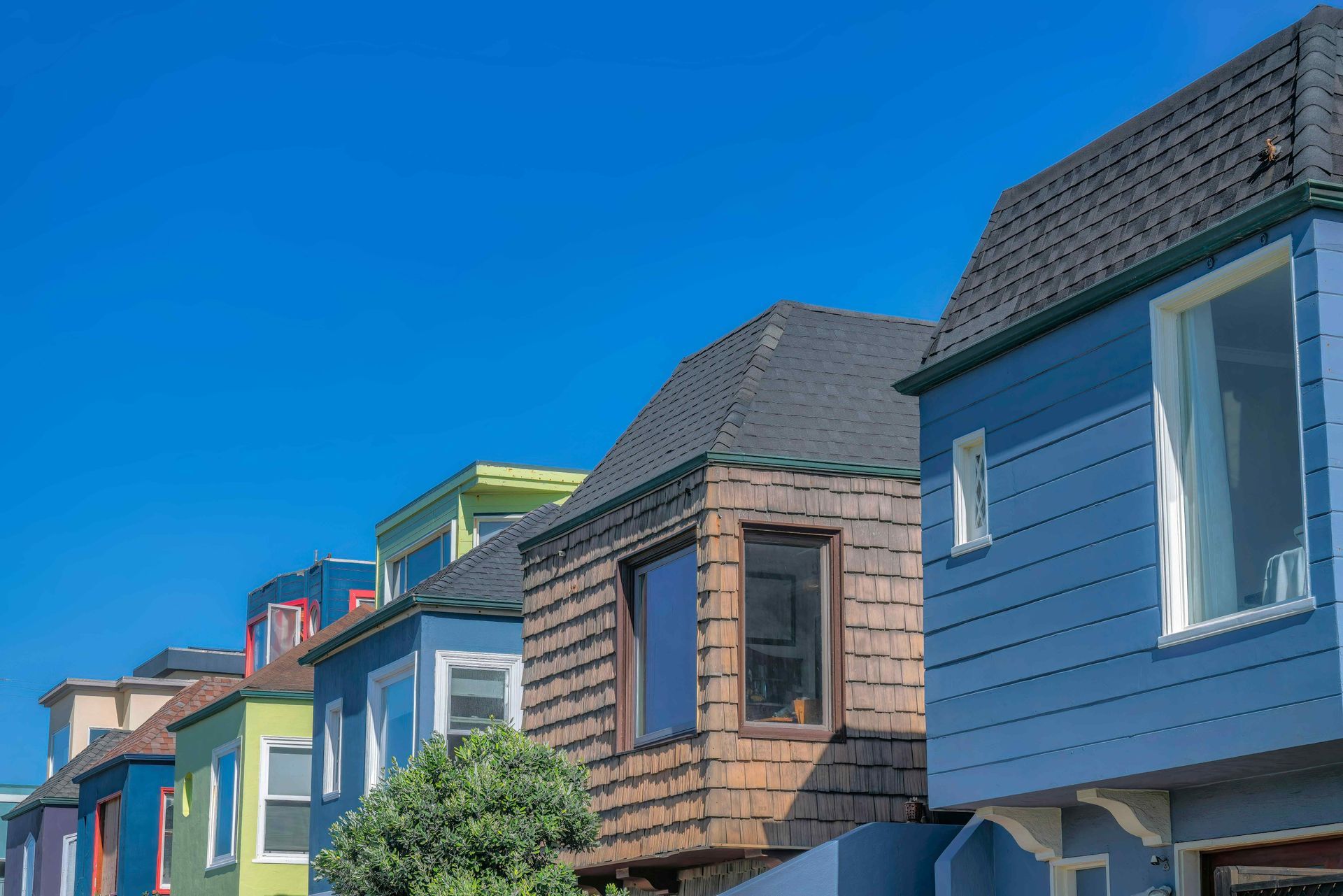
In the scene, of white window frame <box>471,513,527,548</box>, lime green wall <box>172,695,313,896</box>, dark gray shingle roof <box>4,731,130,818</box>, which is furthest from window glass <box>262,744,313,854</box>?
dark gray shingle roof <box>4,731,130,818</box>

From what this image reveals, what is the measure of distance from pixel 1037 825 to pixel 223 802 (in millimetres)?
17788

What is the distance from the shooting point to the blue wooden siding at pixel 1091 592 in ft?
27.8

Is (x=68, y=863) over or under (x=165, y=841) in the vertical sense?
under

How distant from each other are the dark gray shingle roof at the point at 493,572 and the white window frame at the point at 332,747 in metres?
2.33

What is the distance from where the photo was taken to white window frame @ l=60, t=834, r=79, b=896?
1377 inches

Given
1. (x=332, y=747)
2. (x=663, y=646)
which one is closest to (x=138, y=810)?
(x=332, y=747)

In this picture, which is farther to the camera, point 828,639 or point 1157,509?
point 828,639

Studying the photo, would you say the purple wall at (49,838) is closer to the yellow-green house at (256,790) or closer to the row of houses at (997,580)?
the yellow-green house at (256,790)

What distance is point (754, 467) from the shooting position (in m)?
15.1

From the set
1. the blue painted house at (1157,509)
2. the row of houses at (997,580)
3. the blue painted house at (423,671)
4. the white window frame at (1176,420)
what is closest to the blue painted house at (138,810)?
the blue painted house at (423,671)

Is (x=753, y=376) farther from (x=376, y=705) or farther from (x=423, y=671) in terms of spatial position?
(x=376, y=705)

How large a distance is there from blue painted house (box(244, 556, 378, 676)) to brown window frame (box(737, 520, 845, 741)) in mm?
19031

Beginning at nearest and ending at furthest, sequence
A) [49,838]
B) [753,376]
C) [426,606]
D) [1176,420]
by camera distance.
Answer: [1176,420] → [753,376] → [426,606] → [49,838]

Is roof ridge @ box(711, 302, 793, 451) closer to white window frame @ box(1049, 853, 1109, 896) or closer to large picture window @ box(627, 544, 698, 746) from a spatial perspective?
large picture window @ box(627, 544, 698, 746)
